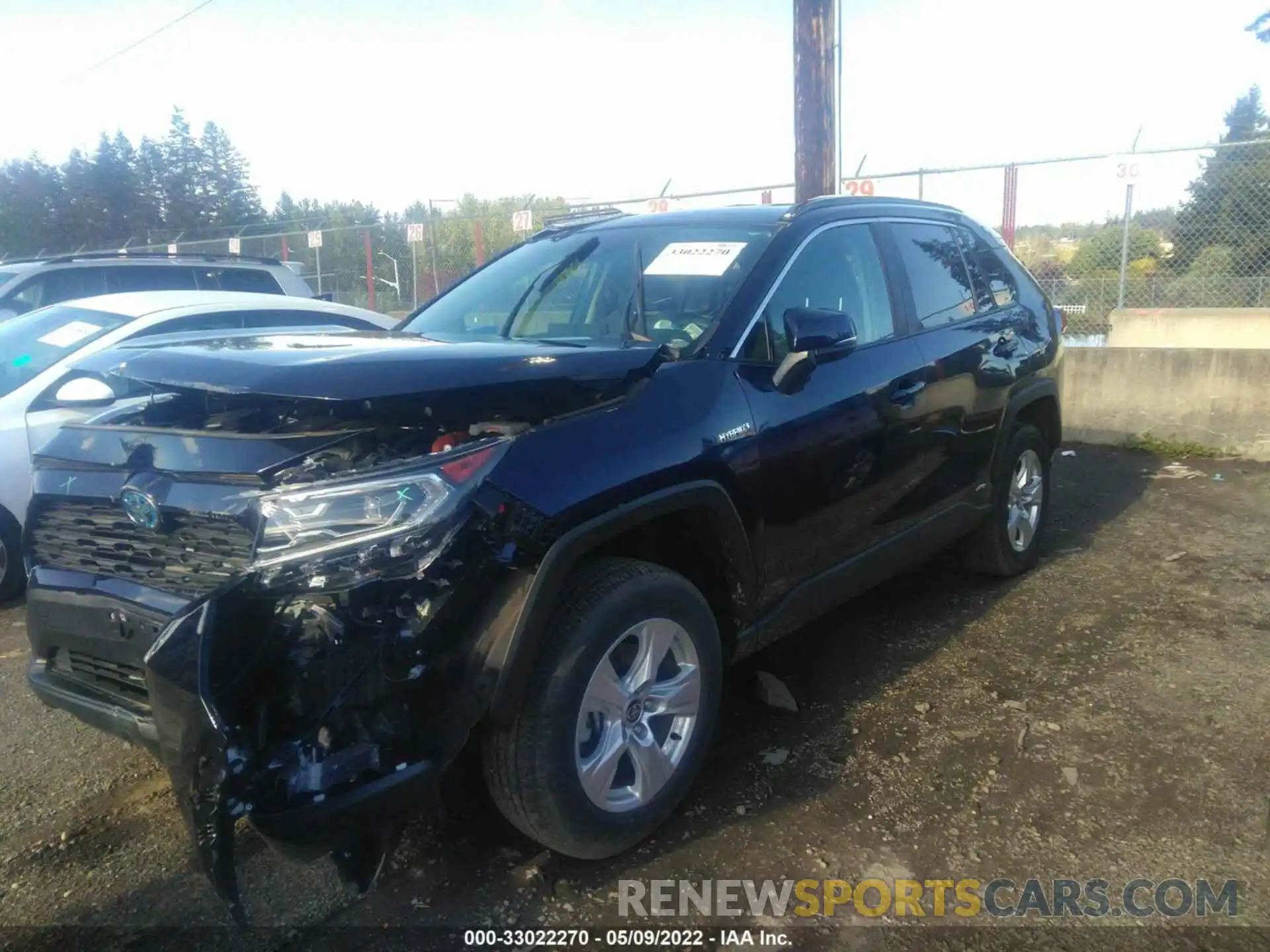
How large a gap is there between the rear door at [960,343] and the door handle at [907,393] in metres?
0.07

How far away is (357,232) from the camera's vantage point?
16562 mm

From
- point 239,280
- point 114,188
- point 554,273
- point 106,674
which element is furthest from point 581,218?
point 114,188

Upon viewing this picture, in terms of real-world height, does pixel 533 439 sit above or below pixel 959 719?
above

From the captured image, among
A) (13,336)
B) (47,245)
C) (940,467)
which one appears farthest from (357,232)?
(47,245)

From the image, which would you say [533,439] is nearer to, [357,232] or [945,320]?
[945,320]

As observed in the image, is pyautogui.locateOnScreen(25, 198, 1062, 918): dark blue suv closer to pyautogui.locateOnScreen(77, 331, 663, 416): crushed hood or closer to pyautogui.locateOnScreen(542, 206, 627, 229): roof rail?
pyautogui.locateOnScreen(77, 331, 663, 416): crushed hood

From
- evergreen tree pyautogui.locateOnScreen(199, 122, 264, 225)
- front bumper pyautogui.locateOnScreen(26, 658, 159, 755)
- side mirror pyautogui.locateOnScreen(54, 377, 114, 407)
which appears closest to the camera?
front bumper pyautogui.locateOnScreen(26, 658, 159, 755)

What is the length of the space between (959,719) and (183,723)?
8.80 ft

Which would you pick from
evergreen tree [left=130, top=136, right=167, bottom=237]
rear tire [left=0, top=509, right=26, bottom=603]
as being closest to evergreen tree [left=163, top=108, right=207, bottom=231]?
evergreen tree [left=130, top=136, right=167, bottom=237]

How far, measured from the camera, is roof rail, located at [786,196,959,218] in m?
3.63

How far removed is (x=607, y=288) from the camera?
3.60 m

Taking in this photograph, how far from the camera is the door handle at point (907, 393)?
366 cm

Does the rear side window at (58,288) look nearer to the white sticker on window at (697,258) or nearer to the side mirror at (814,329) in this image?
the white sticker on window at (697,258)

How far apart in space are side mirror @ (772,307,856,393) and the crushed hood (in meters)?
0.48
